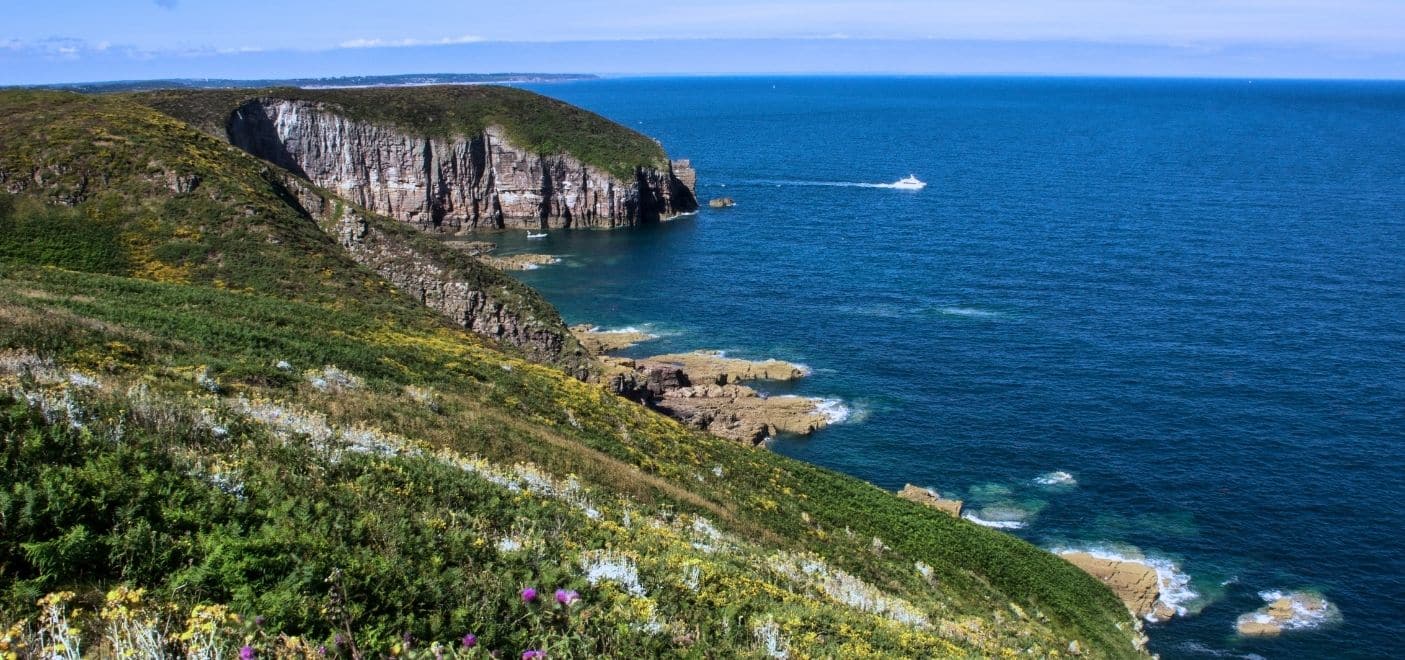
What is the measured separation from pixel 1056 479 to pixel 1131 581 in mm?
10924

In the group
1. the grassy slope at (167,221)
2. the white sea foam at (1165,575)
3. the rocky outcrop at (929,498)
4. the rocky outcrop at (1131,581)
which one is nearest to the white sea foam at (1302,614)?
the white sea foam at (1165,575)

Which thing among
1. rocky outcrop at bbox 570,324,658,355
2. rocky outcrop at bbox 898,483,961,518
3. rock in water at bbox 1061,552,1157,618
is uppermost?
rocky outcrop at bbox 570,324,658,355

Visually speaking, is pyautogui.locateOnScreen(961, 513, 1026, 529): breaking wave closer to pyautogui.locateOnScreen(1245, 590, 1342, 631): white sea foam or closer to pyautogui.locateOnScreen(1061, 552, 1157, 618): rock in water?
pyautogui.locateOnScreen(1061, 552, 1157, 618): rock in water

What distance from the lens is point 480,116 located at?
143m

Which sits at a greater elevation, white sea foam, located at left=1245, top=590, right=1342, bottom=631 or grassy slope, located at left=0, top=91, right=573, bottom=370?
grassy slope, located at left=0, top=91, right=573, bottom=370

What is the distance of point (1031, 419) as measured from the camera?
6275cm

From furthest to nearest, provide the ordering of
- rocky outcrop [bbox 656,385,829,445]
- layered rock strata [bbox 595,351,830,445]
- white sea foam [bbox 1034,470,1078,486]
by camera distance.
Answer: rocky outcrop [bbox 656,385,829,445] < layered rock strata [bbox 595,351,830,445] < white sea foam [bbox 1034,470,1078,486]

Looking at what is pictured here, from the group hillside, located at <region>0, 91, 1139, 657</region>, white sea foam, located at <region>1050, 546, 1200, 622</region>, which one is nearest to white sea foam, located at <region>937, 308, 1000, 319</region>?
white sea foam, located at <region>1050, 546, 1200, 622</region>

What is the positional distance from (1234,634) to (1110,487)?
13145mm

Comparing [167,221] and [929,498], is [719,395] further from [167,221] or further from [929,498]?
[167,221]

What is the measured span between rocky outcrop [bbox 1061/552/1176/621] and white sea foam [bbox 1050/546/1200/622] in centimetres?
24

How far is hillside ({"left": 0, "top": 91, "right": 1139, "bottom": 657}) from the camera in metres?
11.3

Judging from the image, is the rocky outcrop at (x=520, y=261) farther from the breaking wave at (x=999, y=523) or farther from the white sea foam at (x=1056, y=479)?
the breaking wave at (x=999, y=523)

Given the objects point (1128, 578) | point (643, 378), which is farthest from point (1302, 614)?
point (643, 378)
